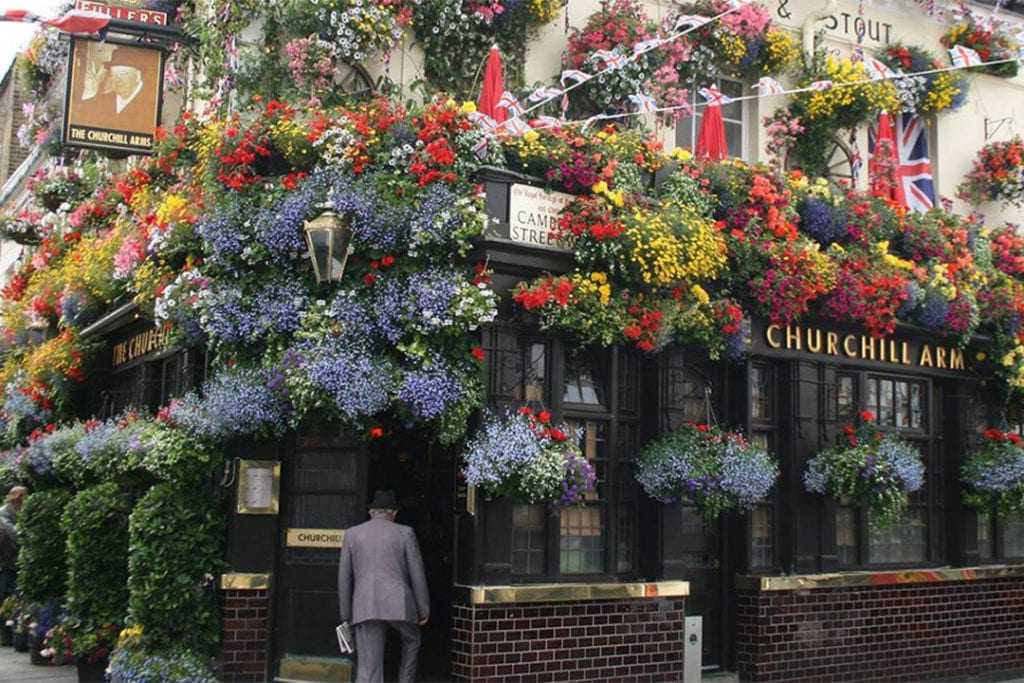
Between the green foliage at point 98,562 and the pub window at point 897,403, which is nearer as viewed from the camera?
the green foliage at point 98,562

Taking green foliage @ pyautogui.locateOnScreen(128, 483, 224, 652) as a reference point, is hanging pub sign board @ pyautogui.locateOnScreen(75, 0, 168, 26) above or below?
above

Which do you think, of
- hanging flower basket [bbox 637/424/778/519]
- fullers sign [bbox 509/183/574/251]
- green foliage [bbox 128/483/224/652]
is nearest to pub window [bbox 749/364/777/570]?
hanging flower basket [bbox 637/424/778/519]

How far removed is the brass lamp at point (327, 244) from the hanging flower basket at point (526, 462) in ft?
5.70

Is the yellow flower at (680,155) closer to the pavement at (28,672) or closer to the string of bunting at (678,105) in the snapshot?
the string of bunting at (678,105)

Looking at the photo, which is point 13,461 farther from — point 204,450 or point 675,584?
point 675,584

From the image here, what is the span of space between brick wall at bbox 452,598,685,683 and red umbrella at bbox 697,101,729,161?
14.7 ft

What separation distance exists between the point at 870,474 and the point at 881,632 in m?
1.94

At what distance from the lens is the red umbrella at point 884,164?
13686 millimetres

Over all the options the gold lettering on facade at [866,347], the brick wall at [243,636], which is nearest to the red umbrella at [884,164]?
the gold lettering on facade at [866,347]

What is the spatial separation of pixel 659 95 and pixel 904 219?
10.1 feet

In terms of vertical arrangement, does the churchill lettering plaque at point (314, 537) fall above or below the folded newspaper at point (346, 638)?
above

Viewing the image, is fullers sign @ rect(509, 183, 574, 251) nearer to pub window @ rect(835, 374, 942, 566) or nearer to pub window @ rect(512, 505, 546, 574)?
pub window @ rect(512, 505, 546, 574)

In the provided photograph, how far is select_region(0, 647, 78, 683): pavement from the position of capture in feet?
38.4

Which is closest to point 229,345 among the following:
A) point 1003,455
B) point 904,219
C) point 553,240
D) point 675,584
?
point 553,240
